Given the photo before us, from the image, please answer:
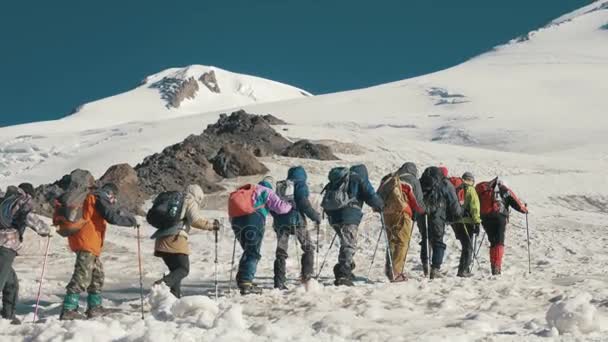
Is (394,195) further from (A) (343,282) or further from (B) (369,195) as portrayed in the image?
(A) (343,282)

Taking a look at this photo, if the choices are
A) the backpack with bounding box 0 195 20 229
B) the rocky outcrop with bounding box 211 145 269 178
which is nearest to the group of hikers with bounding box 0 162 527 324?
the backpack with bounding box 0 195 20 229

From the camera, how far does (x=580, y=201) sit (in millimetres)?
25859

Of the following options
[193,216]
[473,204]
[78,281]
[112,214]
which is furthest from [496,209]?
[78,281]

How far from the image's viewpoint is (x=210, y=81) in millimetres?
194500

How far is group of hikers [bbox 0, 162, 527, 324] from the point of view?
315 inches

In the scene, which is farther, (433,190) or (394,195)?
(433,190)

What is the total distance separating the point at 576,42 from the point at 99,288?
121m

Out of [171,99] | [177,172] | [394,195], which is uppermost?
[171,99]

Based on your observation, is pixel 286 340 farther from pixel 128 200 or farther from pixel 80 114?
pixel 80 114

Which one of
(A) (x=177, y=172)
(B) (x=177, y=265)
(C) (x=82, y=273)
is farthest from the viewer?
(A) (x=177, y=172)

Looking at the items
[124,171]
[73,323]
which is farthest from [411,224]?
[124,171]

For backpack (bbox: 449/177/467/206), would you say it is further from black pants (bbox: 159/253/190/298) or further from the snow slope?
black pants (bbox: 159/253/190/298)

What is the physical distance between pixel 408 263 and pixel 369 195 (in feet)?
16.1

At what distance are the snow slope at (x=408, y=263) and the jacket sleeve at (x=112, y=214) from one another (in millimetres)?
808
